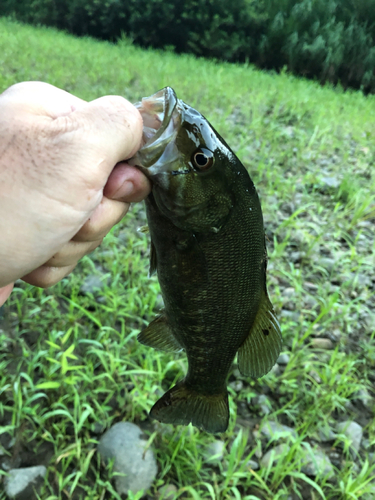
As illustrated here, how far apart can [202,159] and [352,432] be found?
6.99ft

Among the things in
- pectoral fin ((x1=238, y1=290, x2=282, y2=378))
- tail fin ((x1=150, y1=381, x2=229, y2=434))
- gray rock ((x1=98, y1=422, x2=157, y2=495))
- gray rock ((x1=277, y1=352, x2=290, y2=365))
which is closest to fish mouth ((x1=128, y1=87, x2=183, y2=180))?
pectoral fin ((x1=238, y1=290, x2=282, y2=378))

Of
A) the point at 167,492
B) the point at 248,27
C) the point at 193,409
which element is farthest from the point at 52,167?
the point at 248,27

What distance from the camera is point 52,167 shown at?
102 centimetres

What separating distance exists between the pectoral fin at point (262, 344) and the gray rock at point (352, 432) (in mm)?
1360

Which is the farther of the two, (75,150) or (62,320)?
(62,320)

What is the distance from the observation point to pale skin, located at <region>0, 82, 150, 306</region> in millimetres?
1003

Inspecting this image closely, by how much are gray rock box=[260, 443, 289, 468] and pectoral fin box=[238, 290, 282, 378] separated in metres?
1.01

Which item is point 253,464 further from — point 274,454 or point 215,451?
point 215,451

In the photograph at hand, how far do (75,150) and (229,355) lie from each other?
0.93 metres

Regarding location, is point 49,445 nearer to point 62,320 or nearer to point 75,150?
point 62,320

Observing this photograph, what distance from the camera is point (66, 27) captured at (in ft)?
56.2

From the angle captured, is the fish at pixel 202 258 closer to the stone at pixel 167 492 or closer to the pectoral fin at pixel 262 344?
the pectoral fin at pixel 262 344

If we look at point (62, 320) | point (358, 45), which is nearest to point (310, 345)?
point (62, 320)

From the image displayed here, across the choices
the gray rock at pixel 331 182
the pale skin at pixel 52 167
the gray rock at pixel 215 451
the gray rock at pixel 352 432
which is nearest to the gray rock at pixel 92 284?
the gray rock at pixel 215 451
